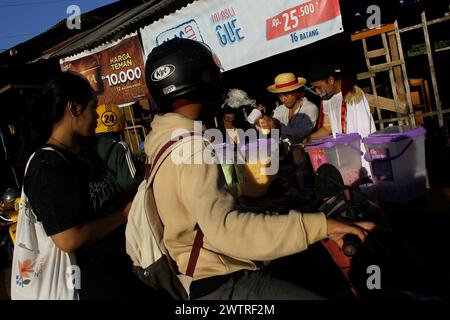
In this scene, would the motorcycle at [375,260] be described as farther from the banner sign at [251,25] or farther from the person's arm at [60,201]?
the banner sign at [251,25]

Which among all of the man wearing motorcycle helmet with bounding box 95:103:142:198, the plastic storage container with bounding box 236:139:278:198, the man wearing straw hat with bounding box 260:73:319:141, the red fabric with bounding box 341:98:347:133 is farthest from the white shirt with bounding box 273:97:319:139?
the man wearing motorcycle helmet with bounding box 95:103:142:198

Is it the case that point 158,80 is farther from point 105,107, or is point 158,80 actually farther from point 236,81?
point 236,81

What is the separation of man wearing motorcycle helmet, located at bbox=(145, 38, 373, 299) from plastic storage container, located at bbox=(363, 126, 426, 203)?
0.97 metres

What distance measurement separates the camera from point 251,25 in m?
5.06

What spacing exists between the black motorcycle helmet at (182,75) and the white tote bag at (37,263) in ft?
2.29

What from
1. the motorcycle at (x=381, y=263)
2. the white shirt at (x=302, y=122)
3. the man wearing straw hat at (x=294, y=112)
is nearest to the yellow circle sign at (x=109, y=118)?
the man wearing straw hat at (x=294, y=112)

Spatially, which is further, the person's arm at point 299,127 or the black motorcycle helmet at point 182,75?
the person's arm at point 299,127

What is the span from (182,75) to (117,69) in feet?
20.4

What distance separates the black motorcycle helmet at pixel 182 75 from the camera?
5.83 ft

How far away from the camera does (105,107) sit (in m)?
4.38

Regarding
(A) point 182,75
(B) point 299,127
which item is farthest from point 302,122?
(A) point 182,75

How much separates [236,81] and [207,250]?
718cm

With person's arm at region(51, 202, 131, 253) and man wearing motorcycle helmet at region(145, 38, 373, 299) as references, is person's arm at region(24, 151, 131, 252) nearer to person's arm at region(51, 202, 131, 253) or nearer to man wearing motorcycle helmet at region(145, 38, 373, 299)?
person's arm at region(51, 202, 131, 253)

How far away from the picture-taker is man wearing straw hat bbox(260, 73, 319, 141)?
192 inches
